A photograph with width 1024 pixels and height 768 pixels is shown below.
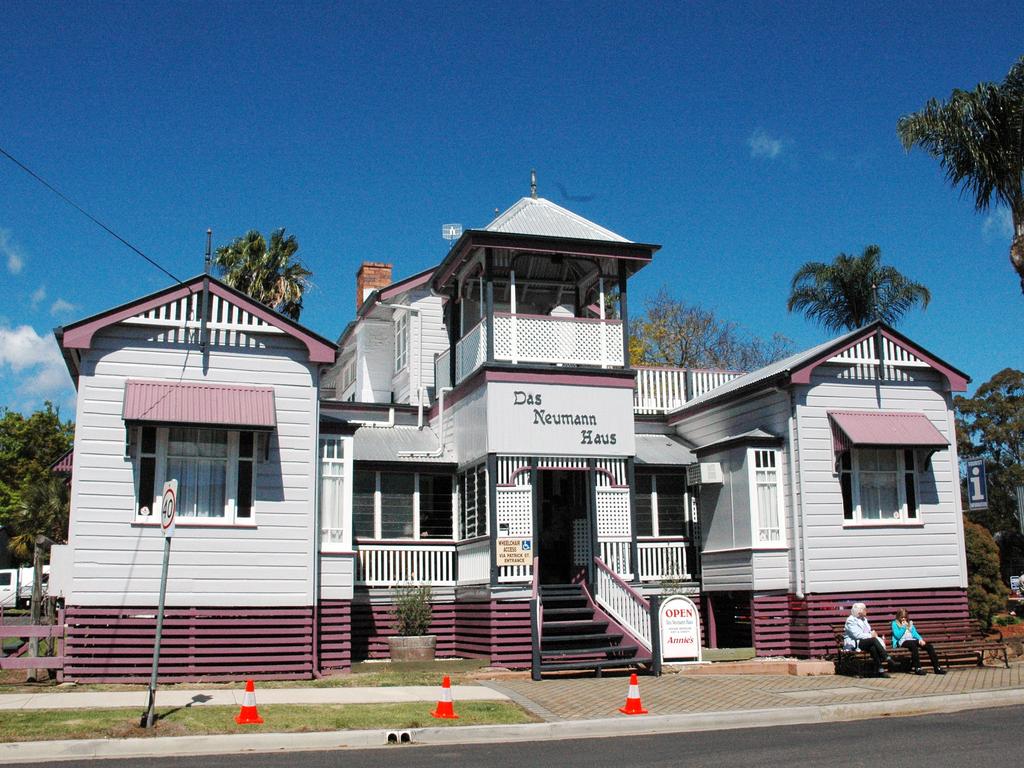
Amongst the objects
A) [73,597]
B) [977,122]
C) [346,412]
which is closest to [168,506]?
[73,597]

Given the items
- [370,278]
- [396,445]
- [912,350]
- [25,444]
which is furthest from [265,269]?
[25,444]

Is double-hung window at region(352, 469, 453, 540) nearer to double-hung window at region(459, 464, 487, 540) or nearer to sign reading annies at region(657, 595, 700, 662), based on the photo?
double-hung window at region(459, 464, 487, 540)

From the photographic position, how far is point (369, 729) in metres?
12.6

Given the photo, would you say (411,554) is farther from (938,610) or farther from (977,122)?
(977,122)

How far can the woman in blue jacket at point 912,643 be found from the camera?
1856 centimetres

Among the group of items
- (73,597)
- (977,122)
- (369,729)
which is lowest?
Result: (369,729)

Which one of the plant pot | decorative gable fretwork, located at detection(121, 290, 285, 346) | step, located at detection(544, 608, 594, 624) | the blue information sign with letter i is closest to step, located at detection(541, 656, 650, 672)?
step, located at detection(544, 608, 594, 624)

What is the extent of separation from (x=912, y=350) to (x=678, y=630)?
8.23 meters

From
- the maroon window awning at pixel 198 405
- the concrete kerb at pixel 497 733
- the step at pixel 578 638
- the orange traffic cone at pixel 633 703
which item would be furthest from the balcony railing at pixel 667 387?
the orange traffic cone at pixel 633 703

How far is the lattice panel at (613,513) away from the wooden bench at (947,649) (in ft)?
14.5

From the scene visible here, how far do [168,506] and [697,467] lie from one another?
12521 millimetres

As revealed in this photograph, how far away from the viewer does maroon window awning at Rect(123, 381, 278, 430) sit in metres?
17.7

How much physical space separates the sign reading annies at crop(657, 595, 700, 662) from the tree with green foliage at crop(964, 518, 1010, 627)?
9.27m

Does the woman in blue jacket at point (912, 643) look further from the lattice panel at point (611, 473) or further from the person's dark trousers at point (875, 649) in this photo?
the lattice panel at point (611, 473)
